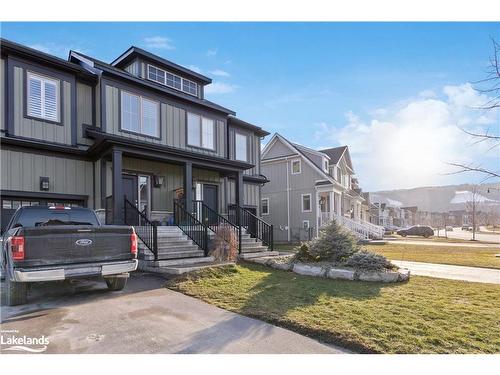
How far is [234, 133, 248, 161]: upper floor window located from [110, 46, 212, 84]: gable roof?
136 inches

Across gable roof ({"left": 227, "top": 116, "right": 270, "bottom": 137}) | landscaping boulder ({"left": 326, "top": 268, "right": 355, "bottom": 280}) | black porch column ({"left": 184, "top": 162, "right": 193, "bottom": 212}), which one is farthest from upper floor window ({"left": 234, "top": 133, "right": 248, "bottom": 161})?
landscaping boulder ({"left": 326, "top": 268, "right": 355, "bottom": 280})

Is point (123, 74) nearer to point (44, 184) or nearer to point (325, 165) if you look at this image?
point (44, 184)

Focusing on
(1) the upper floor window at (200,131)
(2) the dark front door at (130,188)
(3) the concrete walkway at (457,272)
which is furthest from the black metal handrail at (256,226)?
(3) the concrete walkway at (457,272)

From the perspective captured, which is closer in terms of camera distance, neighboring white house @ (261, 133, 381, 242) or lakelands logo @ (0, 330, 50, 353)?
lakelands logo @ (0, 330, 50, 353)

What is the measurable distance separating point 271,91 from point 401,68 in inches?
125

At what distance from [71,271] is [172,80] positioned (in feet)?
36.2

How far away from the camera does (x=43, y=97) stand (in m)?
10.6

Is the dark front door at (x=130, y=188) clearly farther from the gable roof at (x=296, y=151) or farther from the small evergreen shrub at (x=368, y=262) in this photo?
the gable roof at (x=296, y=151)

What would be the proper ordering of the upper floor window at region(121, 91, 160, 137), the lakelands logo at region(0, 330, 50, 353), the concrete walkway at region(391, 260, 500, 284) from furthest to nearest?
1. the upper floor window at region(121, 91, 160, 137)
2. the concrete walkway at region(391, 260, 500, 284)
3. the lakelands logo at region(0, 330, 50, 353)

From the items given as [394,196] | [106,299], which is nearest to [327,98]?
[106,299]

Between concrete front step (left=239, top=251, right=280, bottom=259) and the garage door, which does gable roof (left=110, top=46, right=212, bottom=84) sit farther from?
concrete front step (left=239, top=251, right=280, bottom=259)

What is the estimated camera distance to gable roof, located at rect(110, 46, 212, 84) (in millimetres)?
13586

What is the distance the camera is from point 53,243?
5535mm

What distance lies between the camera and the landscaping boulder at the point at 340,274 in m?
8.09
